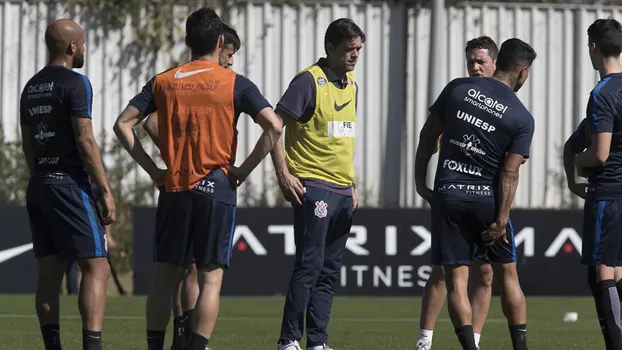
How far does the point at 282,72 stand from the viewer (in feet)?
66.5

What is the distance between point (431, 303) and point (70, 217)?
259 cm

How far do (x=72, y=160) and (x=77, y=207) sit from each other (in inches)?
10.9

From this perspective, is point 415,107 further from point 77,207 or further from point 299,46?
point 77,207

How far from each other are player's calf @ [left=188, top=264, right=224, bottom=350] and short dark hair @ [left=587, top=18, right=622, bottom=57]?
2.79 meters

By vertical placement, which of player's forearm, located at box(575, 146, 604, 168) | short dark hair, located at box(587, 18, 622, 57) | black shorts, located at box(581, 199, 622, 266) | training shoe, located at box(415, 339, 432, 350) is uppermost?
short dark hair, located at box(587, 18, 622, 57)

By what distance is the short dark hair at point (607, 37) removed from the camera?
812 centimetres

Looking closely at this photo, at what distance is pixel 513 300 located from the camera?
822cm

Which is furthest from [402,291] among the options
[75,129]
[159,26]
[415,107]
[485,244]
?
[75,129]

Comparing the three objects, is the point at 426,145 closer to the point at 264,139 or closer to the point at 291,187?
the point at 291,187

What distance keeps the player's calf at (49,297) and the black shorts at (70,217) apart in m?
0.17

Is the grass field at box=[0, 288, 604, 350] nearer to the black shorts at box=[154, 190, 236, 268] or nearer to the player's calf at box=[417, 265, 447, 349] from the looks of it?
the player's calf at box=[417, 265, 447, 349]

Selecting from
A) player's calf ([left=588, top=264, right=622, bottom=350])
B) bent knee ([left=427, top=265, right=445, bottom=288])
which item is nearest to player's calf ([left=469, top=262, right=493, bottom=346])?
bent knee ([left=427, top=265, right=445, bottom=288])

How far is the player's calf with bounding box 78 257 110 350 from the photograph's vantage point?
24.7 ft

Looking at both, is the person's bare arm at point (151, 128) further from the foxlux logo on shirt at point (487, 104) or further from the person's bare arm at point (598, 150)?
the person's bare arm at point (598, 150)
